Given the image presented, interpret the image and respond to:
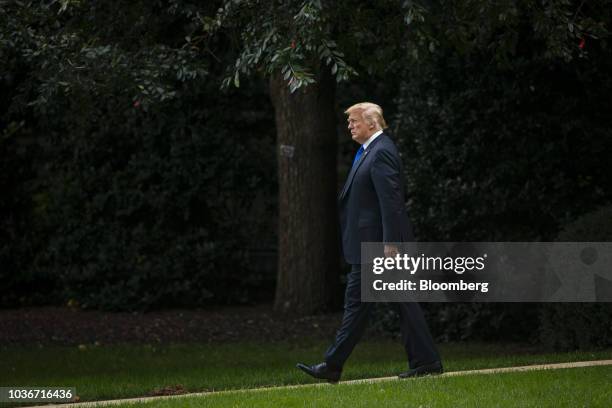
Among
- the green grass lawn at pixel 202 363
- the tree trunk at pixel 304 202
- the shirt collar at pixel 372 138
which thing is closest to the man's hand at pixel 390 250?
the shirt collar at pixel 372 138

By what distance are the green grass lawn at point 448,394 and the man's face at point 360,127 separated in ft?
6.23

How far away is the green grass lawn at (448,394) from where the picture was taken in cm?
718

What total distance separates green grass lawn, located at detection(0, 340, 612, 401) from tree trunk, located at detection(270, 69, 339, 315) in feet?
6.41

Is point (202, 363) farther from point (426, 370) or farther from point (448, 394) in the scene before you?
point (448, 394)

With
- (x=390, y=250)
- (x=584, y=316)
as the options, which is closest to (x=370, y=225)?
(x=390, y=250)

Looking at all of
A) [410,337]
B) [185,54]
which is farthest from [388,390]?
[185,54]

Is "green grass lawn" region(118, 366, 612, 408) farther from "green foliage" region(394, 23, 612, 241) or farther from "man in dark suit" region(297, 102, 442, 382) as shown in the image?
"green foliage" region(394, 23, 612, 241)

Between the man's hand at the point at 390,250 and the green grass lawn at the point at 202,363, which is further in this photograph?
the green grass lawn at the point at 202,363

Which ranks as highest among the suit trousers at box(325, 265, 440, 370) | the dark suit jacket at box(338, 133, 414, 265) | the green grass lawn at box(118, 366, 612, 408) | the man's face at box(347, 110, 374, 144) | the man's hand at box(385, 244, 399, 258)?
the man's face at box(347, 110, 374, 144)

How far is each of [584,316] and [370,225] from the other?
3.27 meters

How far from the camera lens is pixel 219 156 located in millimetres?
15469

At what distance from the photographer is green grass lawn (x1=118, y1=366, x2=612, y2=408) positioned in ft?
23.6

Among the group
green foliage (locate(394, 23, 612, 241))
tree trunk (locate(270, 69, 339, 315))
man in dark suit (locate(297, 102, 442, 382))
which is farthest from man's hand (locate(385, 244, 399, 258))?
tree trunk (locate(270, 69, 339, 315))

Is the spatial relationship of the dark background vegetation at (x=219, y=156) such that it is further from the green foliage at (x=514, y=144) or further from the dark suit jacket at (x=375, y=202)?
the dark suit jacket at (x=375, y=202)
